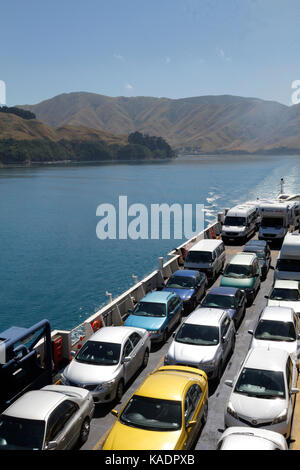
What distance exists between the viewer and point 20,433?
28.1ft

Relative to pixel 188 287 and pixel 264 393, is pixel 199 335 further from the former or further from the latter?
pixel 188 287

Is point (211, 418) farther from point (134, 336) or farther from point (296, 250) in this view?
point (296, 250)

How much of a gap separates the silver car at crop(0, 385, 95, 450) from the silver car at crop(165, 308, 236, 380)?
364cm

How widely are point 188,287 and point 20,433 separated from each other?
38.8ft

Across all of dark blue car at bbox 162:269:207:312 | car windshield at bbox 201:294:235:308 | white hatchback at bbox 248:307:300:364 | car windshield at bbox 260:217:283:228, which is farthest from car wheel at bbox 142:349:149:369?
car windshield at bbox 260:217:283:228

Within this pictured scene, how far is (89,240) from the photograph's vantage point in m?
57.8

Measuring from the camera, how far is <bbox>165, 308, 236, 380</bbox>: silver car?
12564 mm

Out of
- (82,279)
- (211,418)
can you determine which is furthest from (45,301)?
(211,418)

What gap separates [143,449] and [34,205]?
300ft

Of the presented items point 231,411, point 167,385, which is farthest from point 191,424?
point 231,411

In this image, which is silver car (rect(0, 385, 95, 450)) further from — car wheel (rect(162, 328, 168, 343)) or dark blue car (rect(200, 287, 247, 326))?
dark blue car (rect(200, 287, 247, 326))

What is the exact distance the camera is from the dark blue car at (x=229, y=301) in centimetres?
1678

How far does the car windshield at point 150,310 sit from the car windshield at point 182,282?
3242 millimetres
